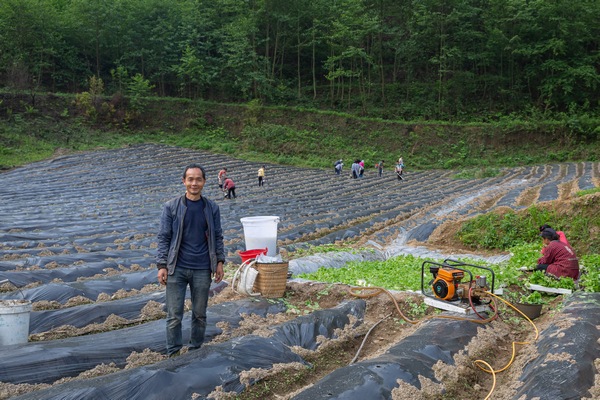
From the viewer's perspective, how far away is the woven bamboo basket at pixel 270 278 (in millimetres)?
6980

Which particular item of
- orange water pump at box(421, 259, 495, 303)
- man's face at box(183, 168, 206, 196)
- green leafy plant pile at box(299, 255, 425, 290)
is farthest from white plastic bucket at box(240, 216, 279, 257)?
man's face at box(183, 168, 206, 196)

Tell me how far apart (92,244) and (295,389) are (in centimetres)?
883

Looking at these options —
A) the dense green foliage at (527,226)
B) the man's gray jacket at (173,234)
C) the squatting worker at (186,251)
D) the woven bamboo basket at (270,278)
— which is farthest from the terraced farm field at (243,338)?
the dense green foliage at (527,226)

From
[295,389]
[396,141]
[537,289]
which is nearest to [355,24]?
[396,141]

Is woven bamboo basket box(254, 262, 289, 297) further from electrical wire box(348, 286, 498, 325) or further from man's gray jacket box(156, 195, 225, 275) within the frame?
man's gray jacket box(156, 195, 225, 275)

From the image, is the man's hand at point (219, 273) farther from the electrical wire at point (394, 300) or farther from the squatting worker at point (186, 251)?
the electrical wire at point (394, 300)

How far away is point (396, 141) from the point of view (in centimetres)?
3816

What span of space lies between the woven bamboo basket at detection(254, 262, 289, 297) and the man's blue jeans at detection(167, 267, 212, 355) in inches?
74.4

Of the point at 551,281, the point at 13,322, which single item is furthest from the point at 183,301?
the point at 551,281

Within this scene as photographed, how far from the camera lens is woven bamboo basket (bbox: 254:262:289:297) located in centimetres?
698

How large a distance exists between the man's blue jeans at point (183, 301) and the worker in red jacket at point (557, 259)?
5520mm

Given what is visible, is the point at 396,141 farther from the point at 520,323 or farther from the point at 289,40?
the point at 520,323

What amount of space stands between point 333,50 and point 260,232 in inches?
1575

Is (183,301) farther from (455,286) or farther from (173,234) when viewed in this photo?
(455,286)
